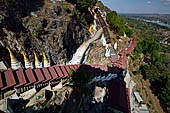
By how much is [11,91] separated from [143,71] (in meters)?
39.0

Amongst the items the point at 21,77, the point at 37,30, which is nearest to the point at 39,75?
the point at 21,77

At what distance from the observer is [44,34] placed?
21.3 meters

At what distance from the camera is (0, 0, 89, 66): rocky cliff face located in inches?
665

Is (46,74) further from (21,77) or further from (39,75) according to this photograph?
(21,77)

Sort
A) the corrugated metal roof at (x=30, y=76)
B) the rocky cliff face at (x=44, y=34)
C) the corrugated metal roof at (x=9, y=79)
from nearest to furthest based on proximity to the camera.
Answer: the corrugated metal roof at (x=9, y=79) < the corrugated metal roof at (x=30, y=76) < the rocky cliff face at (x=44, y=34)

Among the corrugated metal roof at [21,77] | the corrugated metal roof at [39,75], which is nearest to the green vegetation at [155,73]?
the corrugated metal roof at [39,75]

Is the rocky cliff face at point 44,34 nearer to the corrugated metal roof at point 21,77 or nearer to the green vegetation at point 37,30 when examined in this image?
the green vegetation at point 37,30

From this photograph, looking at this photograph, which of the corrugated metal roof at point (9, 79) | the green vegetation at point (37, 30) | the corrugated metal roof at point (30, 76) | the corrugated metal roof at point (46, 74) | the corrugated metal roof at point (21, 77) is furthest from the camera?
the green vegetation at point (37, 30)

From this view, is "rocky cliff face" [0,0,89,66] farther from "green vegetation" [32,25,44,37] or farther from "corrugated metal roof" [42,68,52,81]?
"corrugated metal roof" [42,68,52,81]

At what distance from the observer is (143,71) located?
36.2 meters

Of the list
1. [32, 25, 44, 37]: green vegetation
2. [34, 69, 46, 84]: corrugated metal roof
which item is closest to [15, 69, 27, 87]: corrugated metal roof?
[34, 69, 46, 84]: corrugated metal roof

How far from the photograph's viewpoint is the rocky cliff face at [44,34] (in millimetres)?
16891

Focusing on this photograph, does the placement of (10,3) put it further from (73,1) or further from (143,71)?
(143,71)

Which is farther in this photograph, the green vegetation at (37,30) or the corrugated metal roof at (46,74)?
the green vegetation at (37,30)
